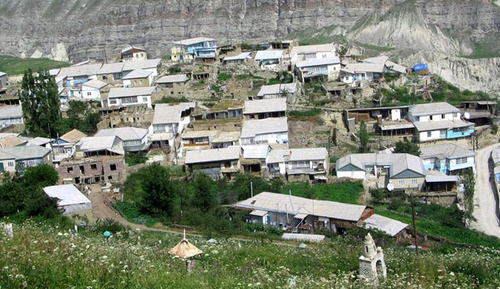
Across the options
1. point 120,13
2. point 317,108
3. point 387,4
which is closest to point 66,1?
point 120,13

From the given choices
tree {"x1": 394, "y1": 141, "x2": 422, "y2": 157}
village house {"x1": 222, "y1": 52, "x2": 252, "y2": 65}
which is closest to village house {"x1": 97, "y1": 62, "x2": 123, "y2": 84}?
village house {"x1": 222, "y1": 52, "x2": 252, "y2": 65}

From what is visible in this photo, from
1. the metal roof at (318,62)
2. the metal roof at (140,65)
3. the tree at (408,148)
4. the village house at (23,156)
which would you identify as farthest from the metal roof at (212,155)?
the metal roof at (140,65)

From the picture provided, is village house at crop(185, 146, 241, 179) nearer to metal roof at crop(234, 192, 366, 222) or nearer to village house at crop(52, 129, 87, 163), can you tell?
metal roof at crop(234, 192, 366, 222)

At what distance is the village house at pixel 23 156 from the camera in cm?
3378

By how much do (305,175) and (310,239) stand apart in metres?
10.7

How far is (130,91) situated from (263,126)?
11.5m

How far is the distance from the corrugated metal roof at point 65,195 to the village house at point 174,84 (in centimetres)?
1827

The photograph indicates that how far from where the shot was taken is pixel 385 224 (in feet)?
88.5

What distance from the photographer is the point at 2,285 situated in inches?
396

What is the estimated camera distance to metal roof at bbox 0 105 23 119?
139ft

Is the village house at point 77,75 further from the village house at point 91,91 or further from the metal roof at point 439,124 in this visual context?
the metal roof at point 439,124

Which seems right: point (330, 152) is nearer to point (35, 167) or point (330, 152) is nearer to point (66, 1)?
point (35, 167)

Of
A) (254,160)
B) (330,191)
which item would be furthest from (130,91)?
(330,191)

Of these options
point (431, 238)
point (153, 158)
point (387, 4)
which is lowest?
point (431, 238)
